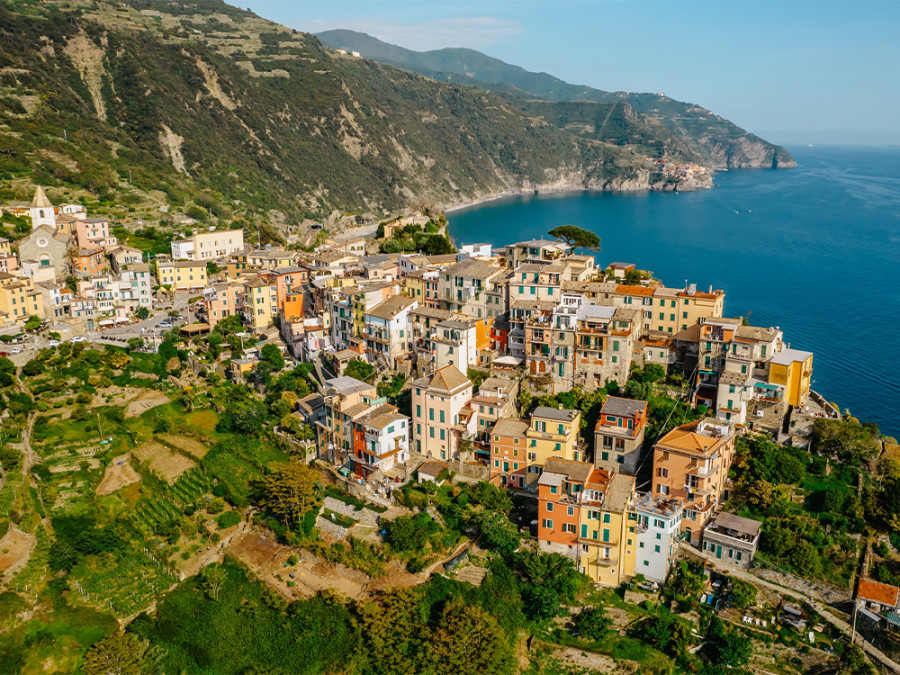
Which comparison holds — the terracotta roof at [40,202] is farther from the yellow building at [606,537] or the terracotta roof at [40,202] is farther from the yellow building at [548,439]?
the yellow building at [606,537]

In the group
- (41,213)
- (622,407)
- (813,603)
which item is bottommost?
(813,603)

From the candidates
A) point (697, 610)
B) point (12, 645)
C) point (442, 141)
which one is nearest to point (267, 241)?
point (12, 645)

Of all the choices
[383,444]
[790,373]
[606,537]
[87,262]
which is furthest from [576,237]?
[87,262]

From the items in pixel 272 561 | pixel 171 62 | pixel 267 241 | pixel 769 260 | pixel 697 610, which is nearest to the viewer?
pixel 697 610

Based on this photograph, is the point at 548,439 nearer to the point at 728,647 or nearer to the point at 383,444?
the point at 383,444

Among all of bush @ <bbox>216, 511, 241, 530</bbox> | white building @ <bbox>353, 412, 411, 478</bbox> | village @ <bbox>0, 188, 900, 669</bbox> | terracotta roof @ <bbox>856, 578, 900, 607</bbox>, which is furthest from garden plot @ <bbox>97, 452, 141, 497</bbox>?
terracotta roof @ <bbox>856, 578, 900, 607</bbox>

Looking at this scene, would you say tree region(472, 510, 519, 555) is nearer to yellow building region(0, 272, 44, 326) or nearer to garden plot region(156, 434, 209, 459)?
garden plot region(156, 434, 209, 459)

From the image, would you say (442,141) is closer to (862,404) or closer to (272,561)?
(862,404)

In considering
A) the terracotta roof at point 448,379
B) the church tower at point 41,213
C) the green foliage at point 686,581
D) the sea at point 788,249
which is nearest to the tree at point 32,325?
the church tower at point 41,213
